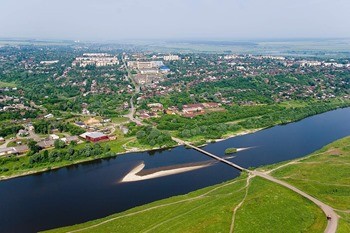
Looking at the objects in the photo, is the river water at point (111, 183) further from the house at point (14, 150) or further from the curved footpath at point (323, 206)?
the house at point (14, 150)

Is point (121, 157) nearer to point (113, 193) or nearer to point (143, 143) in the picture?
point (143, 143)

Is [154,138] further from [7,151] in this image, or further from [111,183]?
[7,151]

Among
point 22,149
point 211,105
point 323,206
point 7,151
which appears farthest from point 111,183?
point 211,105

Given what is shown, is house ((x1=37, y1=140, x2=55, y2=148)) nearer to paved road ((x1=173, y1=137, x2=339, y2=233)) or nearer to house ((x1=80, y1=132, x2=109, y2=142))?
house ((x1=80, y1=132, x2=109, y2=142))

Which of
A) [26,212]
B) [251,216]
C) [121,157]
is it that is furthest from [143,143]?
[251,216]

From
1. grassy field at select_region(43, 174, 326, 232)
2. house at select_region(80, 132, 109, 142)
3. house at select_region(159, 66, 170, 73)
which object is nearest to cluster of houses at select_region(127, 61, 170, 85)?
house at select_region(159, 66, 170, 73)

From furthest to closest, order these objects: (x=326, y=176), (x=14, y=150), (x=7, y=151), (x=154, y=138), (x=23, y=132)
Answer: (x=23, y=132), (x=154, y=138), (x=14, y=150), (x=7, y=151), (x=326, y=176)
